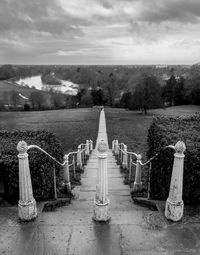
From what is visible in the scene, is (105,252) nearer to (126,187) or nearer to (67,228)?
(67,228)

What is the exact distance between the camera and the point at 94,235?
12.7 feet

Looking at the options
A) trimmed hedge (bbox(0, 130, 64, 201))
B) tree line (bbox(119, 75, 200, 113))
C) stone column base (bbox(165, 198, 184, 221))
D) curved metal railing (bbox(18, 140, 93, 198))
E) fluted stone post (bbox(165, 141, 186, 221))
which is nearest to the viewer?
fluted stone post (bbox(165, 141, 186, 221))

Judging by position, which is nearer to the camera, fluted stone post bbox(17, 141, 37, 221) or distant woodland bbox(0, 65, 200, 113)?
fluted stone post bbox(17, 141, 37, 221)

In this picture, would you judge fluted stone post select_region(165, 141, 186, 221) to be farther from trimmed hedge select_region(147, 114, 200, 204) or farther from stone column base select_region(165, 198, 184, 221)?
trimmed hedge select_region(147, 114, 200, 204)

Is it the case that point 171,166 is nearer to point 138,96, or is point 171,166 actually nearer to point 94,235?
point 94,235

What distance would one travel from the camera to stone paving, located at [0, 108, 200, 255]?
3502 millimetres

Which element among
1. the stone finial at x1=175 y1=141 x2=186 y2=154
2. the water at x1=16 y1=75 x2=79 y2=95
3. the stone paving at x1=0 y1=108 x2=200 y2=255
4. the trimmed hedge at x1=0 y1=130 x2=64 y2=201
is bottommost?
the water at x1=16 y1=75 x2=79 y2=95

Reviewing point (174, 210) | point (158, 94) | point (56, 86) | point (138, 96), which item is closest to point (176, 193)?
point (174, 210)

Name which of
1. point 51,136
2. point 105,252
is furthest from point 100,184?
point 51,136

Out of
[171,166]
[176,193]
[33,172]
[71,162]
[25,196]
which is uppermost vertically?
[171,166]

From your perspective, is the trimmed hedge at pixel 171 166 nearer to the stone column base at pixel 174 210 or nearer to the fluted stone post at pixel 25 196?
the stone column base at pixel 174 210

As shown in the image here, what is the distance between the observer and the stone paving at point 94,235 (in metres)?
3.50

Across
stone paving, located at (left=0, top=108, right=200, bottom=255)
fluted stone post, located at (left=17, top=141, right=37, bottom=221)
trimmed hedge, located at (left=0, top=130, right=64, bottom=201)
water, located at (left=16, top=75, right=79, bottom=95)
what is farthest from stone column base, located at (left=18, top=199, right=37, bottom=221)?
water, located at (left=16, top=75, right=79, bottom=95)

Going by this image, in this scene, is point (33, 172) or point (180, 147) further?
point (33, 172)
